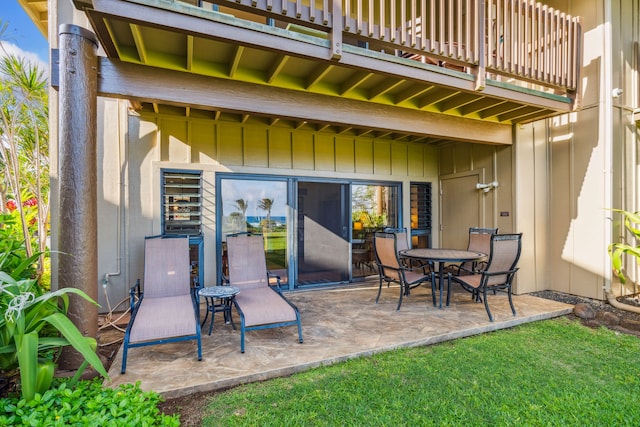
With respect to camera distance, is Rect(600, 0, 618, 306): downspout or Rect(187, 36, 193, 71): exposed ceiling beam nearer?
Rect(187, 36, 193, 71): exposed ceiling beam

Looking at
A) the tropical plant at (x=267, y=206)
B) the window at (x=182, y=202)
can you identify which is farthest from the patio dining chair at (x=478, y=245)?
the window at (x=182, y=202)

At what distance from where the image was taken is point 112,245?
452cm

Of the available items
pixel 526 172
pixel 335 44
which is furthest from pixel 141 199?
pixel 526 172

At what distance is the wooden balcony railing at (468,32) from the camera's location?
3113 mm

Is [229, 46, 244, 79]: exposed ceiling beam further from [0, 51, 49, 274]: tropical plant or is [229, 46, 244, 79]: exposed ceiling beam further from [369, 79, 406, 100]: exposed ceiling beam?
[0, 51, 49, 274]: tropical plant

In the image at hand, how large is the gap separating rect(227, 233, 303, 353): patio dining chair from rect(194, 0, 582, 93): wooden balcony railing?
277cm

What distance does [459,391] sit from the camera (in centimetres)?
252

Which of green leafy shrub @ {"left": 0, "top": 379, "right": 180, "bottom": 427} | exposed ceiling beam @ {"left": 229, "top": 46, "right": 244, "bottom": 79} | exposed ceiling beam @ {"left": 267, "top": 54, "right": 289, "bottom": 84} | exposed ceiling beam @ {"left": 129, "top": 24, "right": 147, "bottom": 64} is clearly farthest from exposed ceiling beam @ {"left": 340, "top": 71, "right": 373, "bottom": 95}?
green leafy shrub @ {"left": 0, "top": 379, "right": 180, "bottom": 427}

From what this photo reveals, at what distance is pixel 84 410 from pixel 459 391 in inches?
105

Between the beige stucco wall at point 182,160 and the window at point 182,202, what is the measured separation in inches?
4.3

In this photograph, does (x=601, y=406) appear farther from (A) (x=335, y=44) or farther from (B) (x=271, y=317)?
(A) (x=335, y=44)

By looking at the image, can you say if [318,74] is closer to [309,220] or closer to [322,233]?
[309,220]

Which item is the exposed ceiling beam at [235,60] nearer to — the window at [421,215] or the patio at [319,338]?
the patio at [319,338]

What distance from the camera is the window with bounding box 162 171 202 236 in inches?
193
